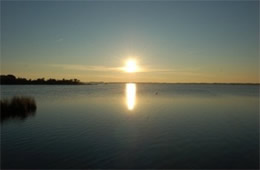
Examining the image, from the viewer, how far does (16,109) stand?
2956 centimetres

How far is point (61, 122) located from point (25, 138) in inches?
285

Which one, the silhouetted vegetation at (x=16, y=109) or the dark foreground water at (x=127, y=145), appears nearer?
the dark foreground water at (x=127, y=145)

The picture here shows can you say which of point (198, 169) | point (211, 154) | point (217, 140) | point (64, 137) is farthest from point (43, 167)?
point (217, 140)

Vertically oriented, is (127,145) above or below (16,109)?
below

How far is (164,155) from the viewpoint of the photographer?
14.0 meters

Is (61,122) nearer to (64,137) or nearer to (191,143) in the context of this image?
(64,137)

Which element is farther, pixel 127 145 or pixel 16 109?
pixel 16 109

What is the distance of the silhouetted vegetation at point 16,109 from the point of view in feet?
90.6

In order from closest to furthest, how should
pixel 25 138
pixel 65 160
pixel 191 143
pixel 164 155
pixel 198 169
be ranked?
pixel 198 169 < pixel 65 160 < pixel 164 155 < pixel 191 143 < pixel 25 138

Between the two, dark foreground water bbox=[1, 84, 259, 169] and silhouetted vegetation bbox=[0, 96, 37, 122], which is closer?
dark foreground water bbox=[1, 84, 259, 169]

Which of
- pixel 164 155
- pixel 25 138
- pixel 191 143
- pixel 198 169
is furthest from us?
pixel 25 138

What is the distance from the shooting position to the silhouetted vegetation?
90.6 ft

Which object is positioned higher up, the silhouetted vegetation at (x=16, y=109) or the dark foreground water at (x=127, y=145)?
the silhouetted vegetation at (x=16, y=109)

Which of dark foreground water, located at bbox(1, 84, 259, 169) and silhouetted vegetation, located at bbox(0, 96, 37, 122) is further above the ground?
silhouetted vegetation, located at bbox(0, 96, 37, 122)
